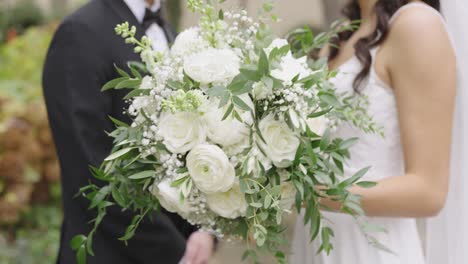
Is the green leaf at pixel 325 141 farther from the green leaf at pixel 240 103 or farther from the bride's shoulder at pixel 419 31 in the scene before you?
the bride's shoulder at pixel 419 31

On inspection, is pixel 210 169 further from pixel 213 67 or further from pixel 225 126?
pixel 213 67

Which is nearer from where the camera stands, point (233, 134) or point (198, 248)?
point (233, 134)

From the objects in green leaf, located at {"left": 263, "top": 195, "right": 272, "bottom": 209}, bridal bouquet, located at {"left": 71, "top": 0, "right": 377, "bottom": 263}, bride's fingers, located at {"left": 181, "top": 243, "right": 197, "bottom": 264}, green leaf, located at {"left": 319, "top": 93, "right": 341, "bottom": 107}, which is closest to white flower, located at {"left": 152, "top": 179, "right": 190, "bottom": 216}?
bridal bouquet, located at {"left": 71, "top": 0, "right": 377, "bottom": 263}

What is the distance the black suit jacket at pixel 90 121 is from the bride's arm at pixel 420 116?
2.58 feet

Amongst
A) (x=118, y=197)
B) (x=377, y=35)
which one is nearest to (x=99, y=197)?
(x=118, y=197)

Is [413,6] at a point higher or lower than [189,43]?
lower

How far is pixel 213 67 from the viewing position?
2.20 m

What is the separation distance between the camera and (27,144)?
5.13 m

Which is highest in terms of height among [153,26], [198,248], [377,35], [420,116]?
[377,35]

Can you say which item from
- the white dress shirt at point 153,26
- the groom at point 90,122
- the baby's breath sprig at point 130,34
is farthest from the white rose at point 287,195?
the white dress shirt at point 153,26

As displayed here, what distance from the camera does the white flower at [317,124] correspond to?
226 centimetres

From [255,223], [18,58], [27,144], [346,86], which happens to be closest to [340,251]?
[346,86]

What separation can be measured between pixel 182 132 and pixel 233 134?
148 mm

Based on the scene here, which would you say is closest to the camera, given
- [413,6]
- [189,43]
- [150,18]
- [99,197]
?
[189,43]
